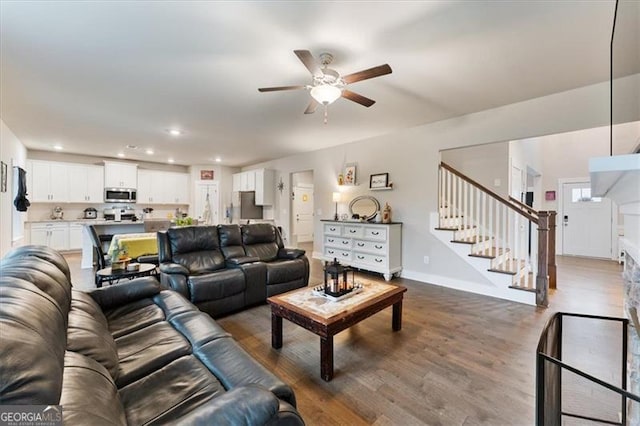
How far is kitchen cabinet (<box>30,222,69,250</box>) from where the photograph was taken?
6.39 m

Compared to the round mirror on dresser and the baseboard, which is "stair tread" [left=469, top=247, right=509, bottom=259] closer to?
the baseboard

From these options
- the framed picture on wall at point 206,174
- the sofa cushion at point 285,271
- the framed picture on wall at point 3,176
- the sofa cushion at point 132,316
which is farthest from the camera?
the framed picture on wall at point 206,174

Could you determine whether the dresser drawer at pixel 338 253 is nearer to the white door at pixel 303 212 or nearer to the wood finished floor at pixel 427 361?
the wood finished floor at pixel 427 361

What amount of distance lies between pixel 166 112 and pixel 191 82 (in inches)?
47.4

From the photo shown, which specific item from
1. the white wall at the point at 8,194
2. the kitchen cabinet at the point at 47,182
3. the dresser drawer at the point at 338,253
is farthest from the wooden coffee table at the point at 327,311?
the kitchen cabinet at the point at 47,182

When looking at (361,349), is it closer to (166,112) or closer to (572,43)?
(572,43)

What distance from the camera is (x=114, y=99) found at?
11.3ft

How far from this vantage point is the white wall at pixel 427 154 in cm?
318

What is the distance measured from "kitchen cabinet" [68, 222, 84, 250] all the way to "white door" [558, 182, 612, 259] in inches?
473

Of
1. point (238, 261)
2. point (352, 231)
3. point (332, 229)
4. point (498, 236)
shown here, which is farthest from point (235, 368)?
point (332, 229)

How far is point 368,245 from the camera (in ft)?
15.8

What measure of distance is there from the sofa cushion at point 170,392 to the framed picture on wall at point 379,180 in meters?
4.21

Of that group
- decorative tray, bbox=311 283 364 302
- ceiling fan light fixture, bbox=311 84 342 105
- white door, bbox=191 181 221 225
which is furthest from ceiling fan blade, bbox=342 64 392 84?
white door, bbox=191 181 221 225

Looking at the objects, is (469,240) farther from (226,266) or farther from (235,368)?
(235,368)
